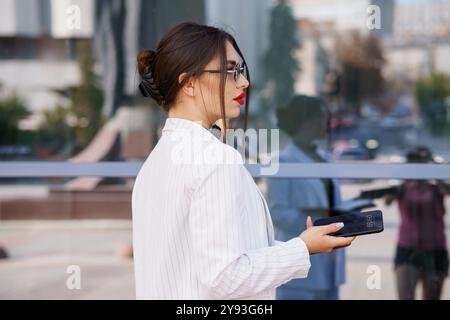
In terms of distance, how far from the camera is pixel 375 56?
4.04 m

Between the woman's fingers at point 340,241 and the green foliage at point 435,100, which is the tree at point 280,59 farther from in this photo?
the woman's fingers at point 340,241

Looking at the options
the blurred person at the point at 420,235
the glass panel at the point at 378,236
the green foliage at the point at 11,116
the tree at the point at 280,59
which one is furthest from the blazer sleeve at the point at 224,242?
the green foliage at the point at 11,116

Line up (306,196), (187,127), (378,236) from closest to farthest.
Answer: (187,127)
(306,196)
(378,236)

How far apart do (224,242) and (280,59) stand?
249 centimetres

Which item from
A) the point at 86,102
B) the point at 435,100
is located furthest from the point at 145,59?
the point at 435,100

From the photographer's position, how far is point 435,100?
4.03 m

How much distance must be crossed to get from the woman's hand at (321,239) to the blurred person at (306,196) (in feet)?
6.47

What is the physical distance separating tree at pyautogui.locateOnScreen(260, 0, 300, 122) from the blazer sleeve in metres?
2.30

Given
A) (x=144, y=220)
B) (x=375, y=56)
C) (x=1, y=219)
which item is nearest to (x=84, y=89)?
(x=1, y=219)

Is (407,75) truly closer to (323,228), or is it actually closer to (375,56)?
(375,56)

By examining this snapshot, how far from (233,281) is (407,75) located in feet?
9.00

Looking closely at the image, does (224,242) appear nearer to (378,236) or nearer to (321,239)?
(321,239)

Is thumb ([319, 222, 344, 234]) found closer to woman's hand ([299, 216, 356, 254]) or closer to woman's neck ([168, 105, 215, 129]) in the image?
woman's hand ([299, 216, 356, 254])

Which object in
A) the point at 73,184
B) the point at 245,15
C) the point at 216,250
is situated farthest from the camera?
the point at 73,184
